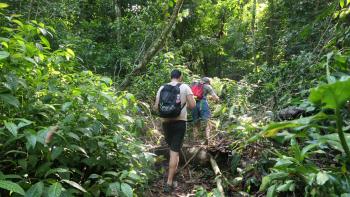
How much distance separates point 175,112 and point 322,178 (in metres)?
3.19

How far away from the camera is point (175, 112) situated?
5.29 m

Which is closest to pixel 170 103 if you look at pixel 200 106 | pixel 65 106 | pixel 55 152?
pixel 200 106

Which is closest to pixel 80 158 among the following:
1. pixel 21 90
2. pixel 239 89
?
pixel 21 90

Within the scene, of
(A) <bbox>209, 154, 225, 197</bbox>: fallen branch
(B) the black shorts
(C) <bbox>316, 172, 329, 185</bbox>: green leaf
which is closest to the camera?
(C) <bbox>316, 172, 329, 185</bbox>: green leaf

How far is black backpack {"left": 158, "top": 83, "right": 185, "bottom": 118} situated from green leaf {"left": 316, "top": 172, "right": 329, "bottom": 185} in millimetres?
3135

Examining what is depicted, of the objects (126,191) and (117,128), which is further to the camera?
(117,128)

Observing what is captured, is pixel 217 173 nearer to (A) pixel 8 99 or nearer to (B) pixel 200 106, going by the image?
(B) pixel 200 106

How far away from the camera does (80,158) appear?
136 inches

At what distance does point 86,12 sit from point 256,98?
946cm

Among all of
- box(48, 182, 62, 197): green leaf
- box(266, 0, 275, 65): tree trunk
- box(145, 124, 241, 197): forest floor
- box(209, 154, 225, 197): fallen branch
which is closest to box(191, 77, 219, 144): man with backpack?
box(145, 124, 241, 197): forest floor

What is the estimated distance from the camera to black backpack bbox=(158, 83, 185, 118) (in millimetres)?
5287

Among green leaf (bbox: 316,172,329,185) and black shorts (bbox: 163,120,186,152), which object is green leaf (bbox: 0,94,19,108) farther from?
black shorts (bbox: 163,120,186,152)

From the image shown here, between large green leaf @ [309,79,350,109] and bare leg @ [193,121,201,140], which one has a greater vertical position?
large green leaf @ [309,79,350,109]

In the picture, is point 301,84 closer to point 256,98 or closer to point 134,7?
point 256,98
